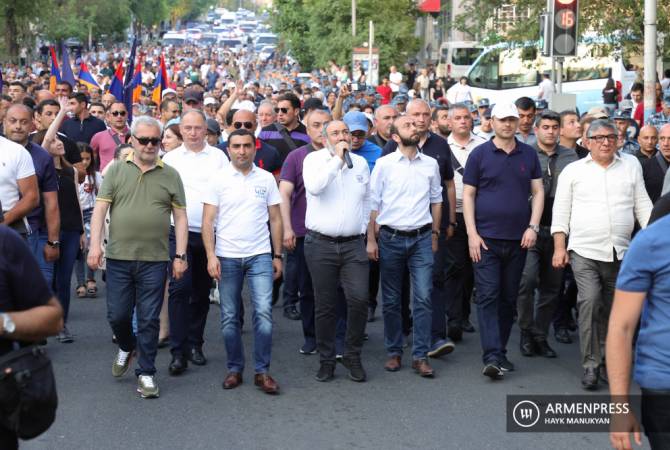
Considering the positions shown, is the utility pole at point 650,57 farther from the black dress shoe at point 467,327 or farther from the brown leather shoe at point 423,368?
the brown leather shoe at point 423,368

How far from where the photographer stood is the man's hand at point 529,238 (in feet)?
28.1

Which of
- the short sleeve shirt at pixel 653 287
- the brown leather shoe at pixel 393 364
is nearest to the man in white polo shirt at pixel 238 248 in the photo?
the brown leather shoe at pixel 393 364

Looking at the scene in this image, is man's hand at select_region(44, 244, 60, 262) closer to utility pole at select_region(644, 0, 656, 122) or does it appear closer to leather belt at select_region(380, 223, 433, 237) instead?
leather belt at select_region(380, 223, 433, 237)

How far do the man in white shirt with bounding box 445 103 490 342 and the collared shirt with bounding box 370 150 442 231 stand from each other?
3.41 feet

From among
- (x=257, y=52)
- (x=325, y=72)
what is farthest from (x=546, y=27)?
(x=257, y=52)

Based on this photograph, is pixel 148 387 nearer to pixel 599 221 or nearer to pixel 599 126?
pixel 599 221

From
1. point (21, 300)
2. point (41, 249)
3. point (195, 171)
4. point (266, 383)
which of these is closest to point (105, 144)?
point (41, 249)

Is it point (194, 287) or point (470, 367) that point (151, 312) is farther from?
point (470, 367)

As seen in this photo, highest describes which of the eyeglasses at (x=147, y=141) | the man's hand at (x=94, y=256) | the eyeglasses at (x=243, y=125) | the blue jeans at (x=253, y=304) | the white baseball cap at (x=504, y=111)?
the white baseball cap at (x=504, y=111)

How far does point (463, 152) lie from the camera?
1007 cm

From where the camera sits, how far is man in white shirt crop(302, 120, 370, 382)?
27.1 feet

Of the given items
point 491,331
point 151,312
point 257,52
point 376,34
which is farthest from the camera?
point 257,52

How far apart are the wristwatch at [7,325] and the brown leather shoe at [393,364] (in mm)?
4826

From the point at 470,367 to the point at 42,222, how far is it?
3456mm
